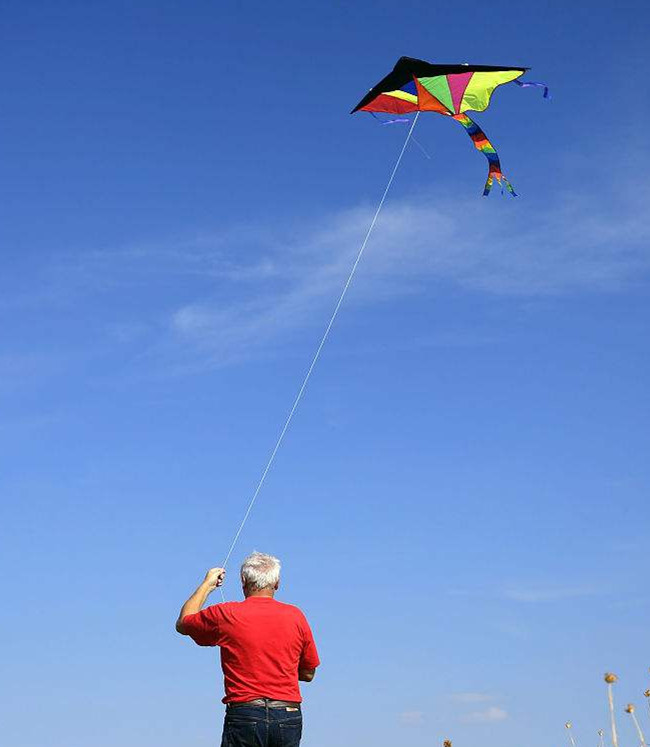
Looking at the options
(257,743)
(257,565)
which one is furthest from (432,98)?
(257,743)

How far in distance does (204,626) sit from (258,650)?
0.36m

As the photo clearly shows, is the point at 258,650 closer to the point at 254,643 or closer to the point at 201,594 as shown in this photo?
the point at 254,643

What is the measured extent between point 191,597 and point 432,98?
809cm

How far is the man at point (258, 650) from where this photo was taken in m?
5.72

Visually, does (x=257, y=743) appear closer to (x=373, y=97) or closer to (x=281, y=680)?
(x=281, y=680)

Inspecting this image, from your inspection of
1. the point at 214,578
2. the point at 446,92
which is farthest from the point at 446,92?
the point at 214,578

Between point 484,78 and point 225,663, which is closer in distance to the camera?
point 225,663

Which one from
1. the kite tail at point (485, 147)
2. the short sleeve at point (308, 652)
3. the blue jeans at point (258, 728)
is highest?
the kite tail at point (485, 147)

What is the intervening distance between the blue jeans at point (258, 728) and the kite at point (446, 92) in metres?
7.64

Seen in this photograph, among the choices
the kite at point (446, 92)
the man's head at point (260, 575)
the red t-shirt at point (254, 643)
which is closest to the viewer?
the red t-shirt at point (254, 643)

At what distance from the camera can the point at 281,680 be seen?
584 cm

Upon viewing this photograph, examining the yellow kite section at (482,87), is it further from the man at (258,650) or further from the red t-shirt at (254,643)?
the red t-shirt at (254,643)

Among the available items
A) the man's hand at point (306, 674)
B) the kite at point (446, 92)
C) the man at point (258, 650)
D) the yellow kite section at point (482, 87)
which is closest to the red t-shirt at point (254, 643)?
the man at point (258, 650)

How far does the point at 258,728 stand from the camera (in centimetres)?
568
